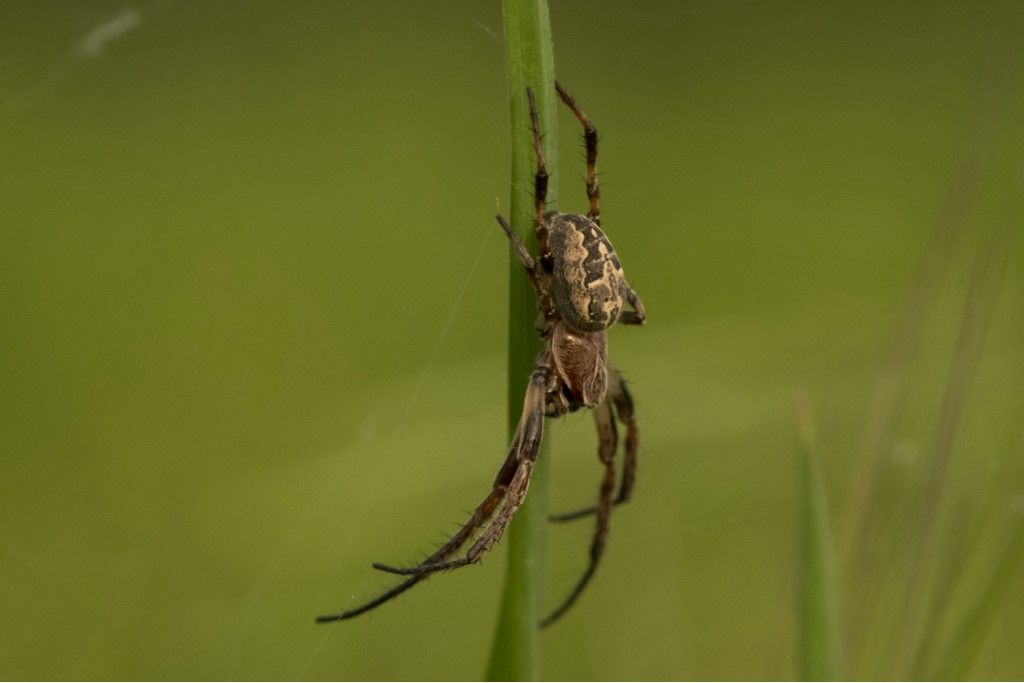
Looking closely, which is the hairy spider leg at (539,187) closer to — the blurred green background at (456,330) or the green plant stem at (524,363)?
the green plant stem at (524,363)

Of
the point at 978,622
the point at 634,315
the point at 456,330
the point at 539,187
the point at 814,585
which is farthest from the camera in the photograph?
the point at 456,330

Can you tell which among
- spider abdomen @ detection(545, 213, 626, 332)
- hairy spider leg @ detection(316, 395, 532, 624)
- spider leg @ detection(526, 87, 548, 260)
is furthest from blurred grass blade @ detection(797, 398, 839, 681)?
spider abdomen @ detection(545, 213, 626, 332)

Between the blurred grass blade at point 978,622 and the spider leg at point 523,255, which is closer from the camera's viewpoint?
the blurred grass blade at point 978,622

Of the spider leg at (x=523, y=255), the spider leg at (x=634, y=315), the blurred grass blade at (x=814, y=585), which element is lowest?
the spider leg at (x=634, y=315)

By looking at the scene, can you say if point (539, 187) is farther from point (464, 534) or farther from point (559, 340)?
point (464, 534)

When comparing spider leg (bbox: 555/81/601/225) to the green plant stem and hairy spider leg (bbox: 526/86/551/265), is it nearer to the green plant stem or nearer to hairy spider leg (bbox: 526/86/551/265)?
hairy spider leg (bbox: 526/86/551/265)

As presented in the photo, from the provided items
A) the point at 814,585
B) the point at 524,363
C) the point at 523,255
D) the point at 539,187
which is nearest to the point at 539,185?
the point at 539,187

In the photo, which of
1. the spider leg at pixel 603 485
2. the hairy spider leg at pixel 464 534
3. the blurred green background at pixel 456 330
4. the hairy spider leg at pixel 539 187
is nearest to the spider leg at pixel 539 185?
the hairy spider leg at pixel 539 187
